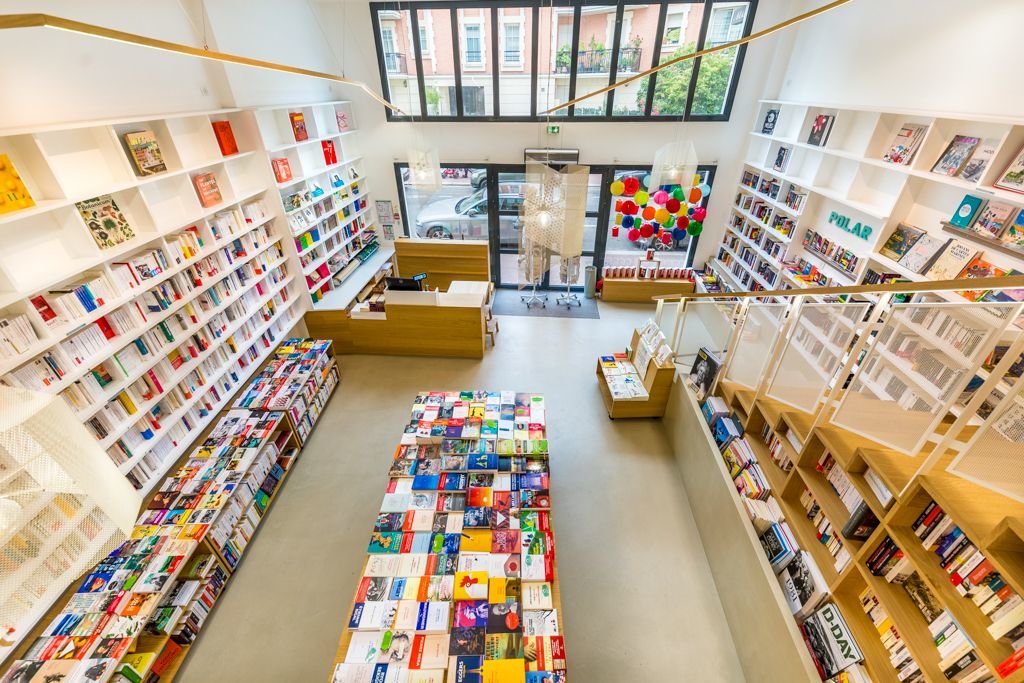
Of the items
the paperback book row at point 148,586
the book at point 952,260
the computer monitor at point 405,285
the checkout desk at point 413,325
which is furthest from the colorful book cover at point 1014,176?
the paperback book row at point 148,586

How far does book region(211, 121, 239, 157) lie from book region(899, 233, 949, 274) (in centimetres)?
714

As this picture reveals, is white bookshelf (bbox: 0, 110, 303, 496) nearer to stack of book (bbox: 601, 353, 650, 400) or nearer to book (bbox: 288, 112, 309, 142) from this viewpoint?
book (bbox: 288, 112, 309, 142)

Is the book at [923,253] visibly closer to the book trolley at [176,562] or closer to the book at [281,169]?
the book trolley at [176,562]

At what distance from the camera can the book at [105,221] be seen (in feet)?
10.9

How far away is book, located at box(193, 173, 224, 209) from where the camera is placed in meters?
4.30

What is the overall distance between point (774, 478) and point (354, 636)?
3.05 m

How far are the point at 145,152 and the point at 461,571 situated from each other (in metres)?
4.46

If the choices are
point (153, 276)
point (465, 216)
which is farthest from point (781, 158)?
point (153, 276)

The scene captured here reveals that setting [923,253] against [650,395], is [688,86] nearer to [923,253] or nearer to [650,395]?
[923,253]

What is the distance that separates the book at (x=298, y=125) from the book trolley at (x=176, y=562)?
351 centimetres

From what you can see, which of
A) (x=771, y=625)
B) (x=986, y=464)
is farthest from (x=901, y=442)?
(x=771, y=625)

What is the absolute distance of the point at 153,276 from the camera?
12.5 ft

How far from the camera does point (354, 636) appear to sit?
8.69ft

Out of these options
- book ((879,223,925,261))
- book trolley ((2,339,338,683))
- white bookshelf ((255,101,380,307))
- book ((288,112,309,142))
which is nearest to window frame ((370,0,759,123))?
white bookshelf ((255,101,380,307))
